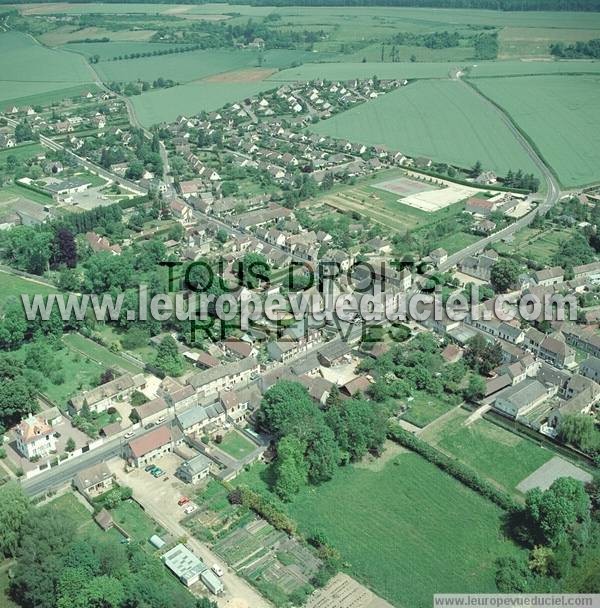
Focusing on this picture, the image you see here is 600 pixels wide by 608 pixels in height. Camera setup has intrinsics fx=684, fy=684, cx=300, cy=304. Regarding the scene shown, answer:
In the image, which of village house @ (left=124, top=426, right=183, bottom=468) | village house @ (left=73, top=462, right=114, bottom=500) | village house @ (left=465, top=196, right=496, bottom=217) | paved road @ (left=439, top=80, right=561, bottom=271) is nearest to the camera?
village house @ (left=73, top=462, right=114, bottom=500)

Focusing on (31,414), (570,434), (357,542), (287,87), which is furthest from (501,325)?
(287,87)

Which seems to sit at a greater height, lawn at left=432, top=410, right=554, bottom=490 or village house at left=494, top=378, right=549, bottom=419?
village house at left=494, top=378, right=549, bottom=419

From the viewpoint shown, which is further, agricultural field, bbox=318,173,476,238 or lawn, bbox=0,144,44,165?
lawn, bbox=0,144,44,165

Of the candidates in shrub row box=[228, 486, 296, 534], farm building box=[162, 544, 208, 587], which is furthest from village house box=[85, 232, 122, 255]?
farm building box=[162, 544, 208, 587]

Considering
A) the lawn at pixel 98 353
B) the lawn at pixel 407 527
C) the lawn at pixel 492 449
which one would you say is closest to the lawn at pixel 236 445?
the lawn at pixel 407 527

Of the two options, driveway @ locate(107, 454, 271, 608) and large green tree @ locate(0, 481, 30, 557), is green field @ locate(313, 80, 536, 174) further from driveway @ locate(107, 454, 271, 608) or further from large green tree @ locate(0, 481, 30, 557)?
large green tree @ locate(0, 481, 30, 557)

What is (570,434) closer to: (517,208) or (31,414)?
(31,414)
